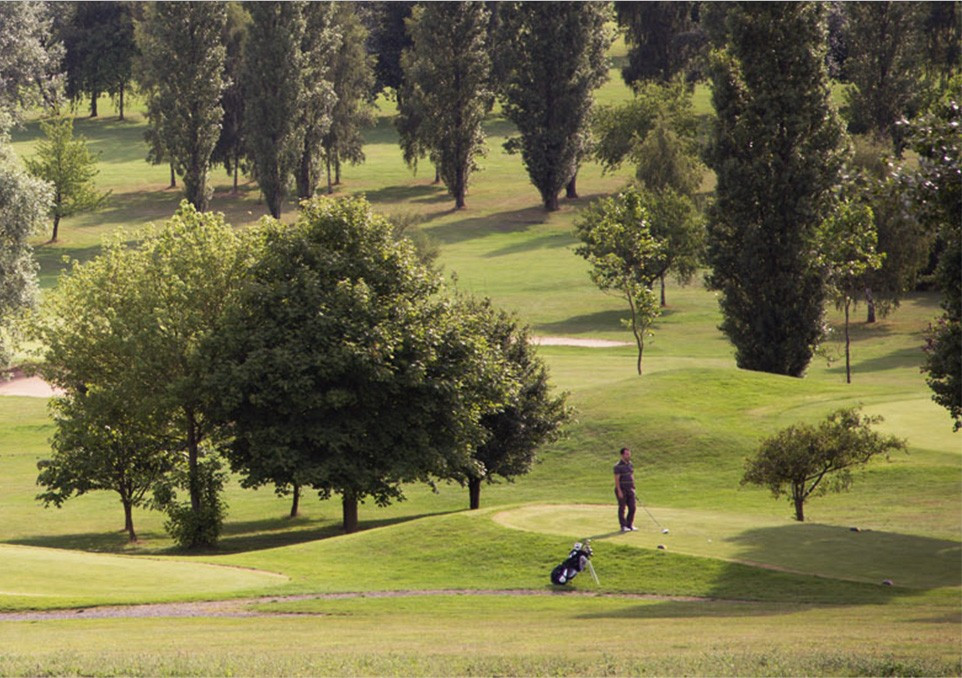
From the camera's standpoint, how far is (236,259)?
1843 inches

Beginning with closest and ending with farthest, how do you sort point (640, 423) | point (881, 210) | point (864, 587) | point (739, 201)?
point (864, 587) < point (640, 423) < point (739, 201) < point (881, 210)

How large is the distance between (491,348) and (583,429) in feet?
32.0

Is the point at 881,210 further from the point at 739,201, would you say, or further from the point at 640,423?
the point at 640,423

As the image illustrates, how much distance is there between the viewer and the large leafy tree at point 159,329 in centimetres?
4481

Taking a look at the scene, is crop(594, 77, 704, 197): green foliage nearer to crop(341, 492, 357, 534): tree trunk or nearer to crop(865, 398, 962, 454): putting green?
crop(865, 398, 962, 454): putting green

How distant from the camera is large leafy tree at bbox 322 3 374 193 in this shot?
12406cm

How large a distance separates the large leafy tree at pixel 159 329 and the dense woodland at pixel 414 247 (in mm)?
113

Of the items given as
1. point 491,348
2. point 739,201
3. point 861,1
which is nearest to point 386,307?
point 491,348

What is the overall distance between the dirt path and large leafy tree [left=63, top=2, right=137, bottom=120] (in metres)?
127

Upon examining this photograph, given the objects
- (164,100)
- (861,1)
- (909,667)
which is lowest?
(909,667)

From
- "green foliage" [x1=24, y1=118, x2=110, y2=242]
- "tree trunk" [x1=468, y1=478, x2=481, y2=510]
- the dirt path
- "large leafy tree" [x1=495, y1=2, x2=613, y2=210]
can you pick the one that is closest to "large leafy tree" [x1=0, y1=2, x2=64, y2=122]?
"green foliage" [x1=24, y1=118, x2=110, y2=242]

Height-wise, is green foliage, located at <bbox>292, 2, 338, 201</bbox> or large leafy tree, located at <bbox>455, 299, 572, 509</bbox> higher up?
green foliage, located at <bbox>292, 2, 338, 201</bbox>

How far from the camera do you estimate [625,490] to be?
34.9 metres

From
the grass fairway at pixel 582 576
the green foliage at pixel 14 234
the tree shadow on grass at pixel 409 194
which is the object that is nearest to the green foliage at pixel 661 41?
the tree shadow on grass at pixel 409 194
